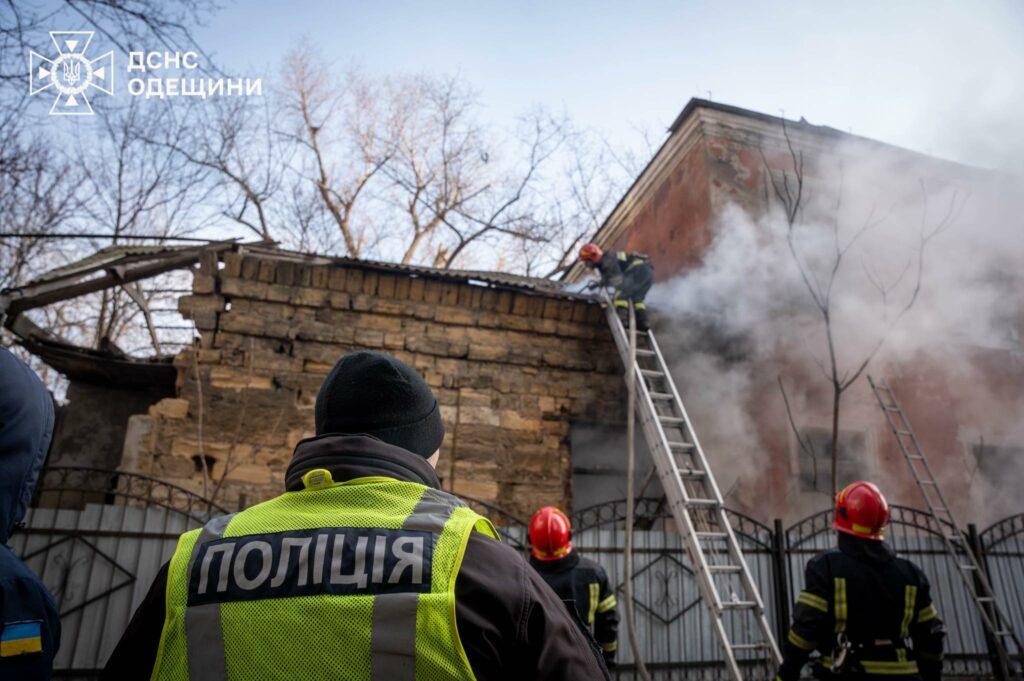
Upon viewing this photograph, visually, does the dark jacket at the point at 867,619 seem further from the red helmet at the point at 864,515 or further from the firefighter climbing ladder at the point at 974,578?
the firefighter climbing ladder at the point at 974,578

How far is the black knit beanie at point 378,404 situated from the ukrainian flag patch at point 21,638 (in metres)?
0.89

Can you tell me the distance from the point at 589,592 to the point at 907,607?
197cm

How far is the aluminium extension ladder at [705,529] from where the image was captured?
5.13 metres

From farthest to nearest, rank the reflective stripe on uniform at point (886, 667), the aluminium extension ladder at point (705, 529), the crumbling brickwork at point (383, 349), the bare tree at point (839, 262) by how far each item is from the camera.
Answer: the bare tree at point (839, 262), the crumbling brickwork at point (383, 349), the aluminium extension ladder at point (705, 529), the reflective stripe on uniform at point (886, 667)

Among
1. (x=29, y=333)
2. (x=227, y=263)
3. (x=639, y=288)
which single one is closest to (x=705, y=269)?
(x=639, y=288)

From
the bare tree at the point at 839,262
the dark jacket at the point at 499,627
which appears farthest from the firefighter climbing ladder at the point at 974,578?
the dark jacket at the point at 499,627

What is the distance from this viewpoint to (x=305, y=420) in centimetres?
711

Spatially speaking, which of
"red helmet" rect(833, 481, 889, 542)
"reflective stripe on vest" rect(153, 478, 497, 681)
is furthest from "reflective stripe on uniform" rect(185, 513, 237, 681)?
"red helmet" rect(833, 481, 889, 542)

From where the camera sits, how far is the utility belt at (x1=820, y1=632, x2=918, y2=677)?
3.46 m

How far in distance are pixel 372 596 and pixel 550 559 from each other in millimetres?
3812

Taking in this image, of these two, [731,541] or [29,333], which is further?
[29,333]

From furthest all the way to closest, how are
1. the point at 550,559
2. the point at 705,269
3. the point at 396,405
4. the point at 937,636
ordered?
the point at 705,269 < the point at 550,559 < the point at 937,636 < the point at 396,405

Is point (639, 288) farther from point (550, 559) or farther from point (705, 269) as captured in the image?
point (550, 559)

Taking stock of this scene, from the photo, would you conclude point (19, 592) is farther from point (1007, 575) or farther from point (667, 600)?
point (1007, 575)
